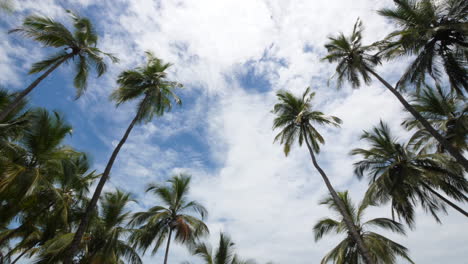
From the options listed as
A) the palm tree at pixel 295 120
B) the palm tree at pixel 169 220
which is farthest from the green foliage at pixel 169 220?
the palm tree at pixel 295 120

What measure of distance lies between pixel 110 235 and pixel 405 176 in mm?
17949

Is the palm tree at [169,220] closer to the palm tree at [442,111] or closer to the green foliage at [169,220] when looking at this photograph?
the green foliage at [169,220]

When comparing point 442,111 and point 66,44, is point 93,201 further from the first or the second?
point 442,111

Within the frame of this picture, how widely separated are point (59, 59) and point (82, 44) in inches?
50.6

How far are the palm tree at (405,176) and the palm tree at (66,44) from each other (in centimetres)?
1612

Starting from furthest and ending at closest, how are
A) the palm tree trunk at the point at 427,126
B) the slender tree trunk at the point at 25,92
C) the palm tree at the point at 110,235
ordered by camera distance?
the palm tree at the point at 110,235 < the palm tree trunk at the point at 427,126 < the slender tree trunk at the point at 25,92

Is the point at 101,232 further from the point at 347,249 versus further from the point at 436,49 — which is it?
the point at 436,49

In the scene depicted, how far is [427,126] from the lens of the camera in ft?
37.5

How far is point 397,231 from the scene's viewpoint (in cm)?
1445

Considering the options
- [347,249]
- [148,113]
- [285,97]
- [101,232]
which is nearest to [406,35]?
[285,97]

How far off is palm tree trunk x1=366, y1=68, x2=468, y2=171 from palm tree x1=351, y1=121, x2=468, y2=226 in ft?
4.77

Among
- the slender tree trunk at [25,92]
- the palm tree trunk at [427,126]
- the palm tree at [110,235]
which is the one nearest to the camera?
the slender tree trunk at [25,92]

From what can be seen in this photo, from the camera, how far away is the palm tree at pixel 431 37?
1052 cm

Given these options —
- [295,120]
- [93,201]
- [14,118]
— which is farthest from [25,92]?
[295,120]
